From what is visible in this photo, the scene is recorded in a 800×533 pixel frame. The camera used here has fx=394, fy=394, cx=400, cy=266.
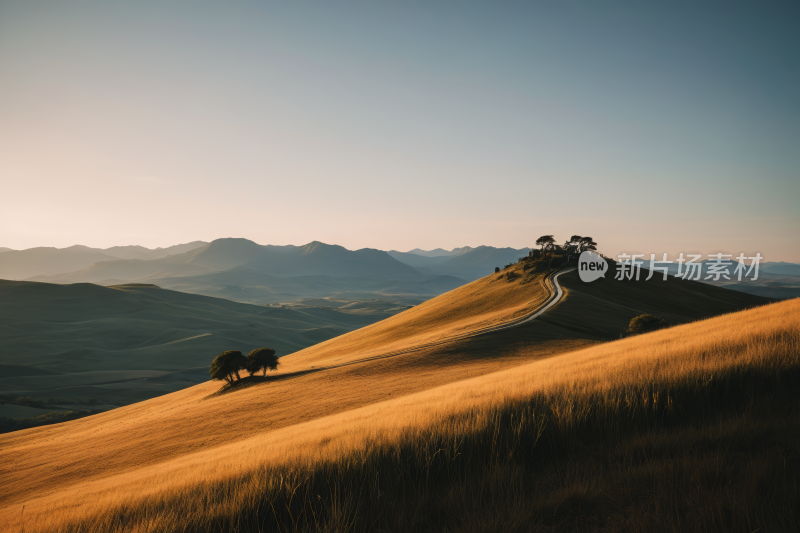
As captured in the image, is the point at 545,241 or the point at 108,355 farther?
the point at 108,355

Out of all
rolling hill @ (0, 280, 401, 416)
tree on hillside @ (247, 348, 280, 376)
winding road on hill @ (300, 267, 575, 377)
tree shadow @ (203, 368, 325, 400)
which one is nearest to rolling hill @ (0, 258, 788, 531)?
winding road on hill @ (300, 267, 575, 377)

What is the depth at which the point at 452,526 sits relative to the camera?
346 cm

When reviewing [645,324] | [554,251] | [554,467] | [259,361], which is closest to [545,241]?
[554,251]

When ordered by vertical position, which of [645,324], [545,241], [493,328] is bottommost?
[493,328]

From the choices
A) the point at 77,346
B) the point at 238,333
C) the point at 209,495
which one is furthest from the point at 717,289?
the point at 77,346

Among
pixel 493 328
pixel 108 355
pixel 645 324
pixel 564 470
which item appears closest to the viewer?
pixel 564 470

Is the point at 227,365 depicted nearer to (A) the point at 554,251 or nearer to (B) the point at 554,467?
(B) the point at 554,467

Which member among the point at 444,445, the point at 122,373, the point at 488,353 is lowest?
the point at 122,373

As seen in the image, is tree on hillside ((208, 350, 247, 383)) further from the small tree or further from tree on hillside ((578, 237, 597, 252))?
tree on hillside ((578, 237, 597, 252))

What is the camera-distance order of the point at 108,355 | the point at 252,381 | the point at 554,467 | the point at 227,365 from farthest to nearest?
the point at 108,355 < the point at 227,365 < the point at 252,381 < the point at 554,467

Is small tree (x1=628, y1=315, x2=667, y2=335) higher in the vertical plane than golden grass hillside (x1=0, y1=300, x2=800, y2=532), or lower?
lower

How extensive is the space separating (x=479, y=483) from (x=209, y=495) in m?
2.97

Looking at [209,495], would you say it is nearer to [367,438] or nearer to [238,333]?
[367,438]

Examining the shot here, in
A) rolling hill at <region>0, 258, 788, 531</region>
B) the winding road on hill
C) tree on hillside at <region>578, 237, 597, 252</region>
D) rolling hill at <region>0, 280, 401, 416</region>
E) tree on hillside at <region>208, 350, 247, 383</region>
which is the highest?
tree on hillside at <region>578, 237, 597, 252</region>
